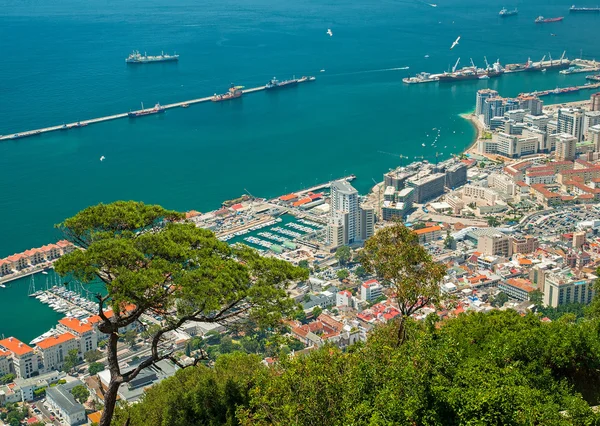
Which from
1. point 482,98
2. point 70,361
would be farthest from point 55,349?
point 482,98

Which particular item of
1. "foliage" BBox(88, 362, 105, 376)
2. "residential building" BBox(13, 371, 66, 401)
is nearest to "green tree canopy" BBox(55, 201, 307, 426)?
"residential building" BBox(13, 371, 66, 401)

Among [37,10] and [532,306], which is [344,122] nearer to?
[532,306]

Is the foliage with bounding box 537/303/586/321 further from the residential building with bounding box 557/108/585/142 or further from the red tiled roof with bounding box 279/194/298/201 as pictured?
the residential building with bounding box 557/108/585/142

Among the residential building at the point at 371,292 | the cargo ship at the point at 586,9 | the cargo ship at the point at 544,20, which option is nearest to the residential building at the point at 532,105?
the residential building at the point at 371,292

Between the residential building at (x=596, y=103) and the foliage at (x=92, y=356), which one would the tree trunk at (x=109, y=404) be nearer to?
the foliage at (x=92, y=356)

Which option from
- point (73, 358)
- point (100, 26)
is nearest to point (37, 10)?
point (100, 26)
